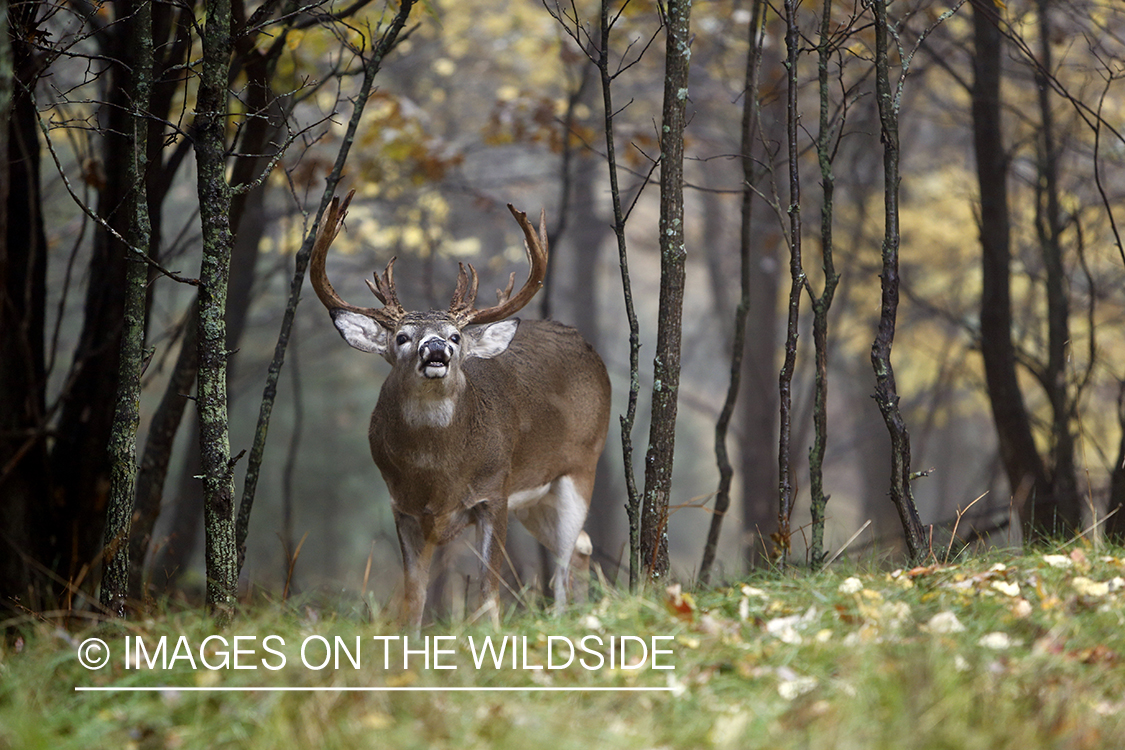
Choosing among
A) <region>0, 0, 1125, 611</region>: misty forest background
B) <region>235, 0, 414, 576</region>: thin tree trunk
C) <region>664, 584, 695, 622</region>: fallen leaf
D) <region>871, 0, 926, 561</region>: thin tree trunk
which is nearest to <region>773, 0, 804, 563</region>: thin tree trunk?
<region>0, 0, 1125, 611</region>: misty forest background

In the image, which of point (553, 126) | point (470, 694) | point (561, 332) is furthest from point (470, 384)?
point (553, 126)

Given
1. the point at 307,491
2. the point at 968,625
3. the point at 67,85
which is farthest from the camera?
the point at 307,491

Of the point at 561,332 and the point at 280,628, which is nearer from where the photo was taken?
the point at 280,628

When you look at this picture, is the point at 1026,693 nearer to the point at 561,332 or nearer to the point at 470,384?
the point at 470,384

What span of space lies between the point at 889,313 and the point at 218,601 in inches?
138

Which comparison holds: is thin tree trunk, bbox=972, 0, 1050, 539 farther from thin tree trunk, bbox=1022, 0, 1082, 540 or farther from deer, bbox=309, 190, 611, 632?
deer, bbox=309, 190, 611, 632

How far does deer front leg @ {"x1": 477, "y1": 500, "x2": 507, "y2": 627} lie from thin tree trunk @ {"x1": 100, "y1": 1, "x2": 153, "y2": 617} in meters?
1.75

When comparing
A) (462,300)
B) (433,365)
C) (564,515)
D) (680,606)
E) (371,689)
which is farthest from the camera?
(564,515)

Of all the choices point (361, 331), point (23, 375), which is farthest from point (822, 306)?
point (23, 375)

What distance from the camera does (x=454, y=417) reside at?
18.0ft

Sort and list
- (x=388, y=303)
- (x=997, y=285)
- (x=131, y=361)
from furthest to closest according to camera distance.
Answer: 1. (x=997, y=285)
2. (x=388, y=303)
3. (x=131, y=361)

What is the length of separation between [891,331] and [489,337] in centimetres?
216

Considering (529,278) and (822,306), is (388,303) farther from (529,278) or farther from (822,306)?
(822,306)

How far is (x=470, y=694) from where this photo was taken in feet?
9.91
